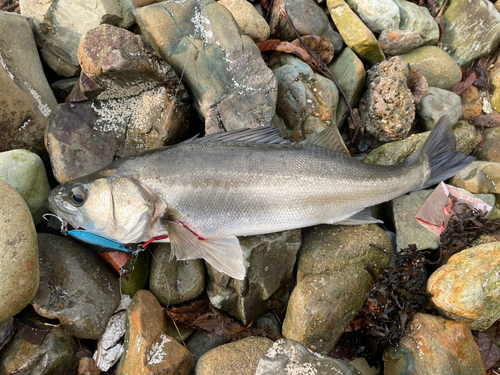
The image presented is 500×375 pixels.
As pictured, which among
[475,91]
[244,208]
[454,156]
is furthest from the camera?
[475,91]

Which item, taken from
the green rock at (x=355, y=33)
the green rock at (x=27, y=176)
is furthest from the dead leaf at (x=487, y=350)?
the green rock at (x=27, y=176)

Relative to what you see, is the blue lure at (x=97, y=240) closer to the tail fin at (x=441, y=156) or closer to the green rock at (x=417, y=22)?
the tail fin at (x=441, y=156)

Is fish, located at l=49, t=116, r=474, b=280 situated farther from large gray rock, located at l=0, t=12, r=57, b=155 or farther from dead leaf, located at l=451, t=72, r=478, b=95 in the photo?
dead leaf, located at l=451, t=72, r=478, b=95

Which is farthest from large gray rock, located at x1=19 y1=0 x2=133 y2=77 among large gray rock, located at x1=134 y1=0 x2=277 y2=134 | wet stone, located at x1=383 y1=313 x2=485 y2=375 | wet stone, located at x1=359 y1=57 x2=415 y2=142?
wet stone, located at x1=383 y1=313 x2=485 y2=375

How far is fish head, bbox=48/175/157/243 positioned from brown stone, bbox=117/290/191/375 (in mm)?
887

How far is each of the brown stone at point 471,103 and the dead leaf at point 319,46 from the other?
8.47 feet

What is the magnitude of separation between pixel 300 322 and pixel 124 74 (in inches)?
133

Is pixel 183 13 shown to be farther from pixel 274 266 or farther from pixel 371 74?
pixel 274 266

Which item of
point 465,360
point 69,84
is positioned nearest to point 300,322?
point 465,360

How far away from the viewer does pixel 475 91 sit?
→ 5.59 m

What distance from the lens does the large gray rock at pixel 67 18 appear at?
4.19 metres

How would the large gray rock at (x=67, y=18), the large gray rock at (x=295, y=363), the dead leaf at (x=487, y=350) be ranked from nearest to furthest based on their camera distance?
the large gray rock at (x=295, y=363), the dead leaf at (x=487, y=350), the large gray rock at (x=67, y=18)

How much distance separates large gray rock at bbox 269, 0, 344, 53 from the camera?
15.9 feet

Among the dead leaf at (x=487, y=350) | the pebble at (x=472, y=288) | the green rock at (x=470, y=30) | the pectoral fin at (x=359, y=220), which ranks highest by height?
the green rock at (x=470, y=30)
